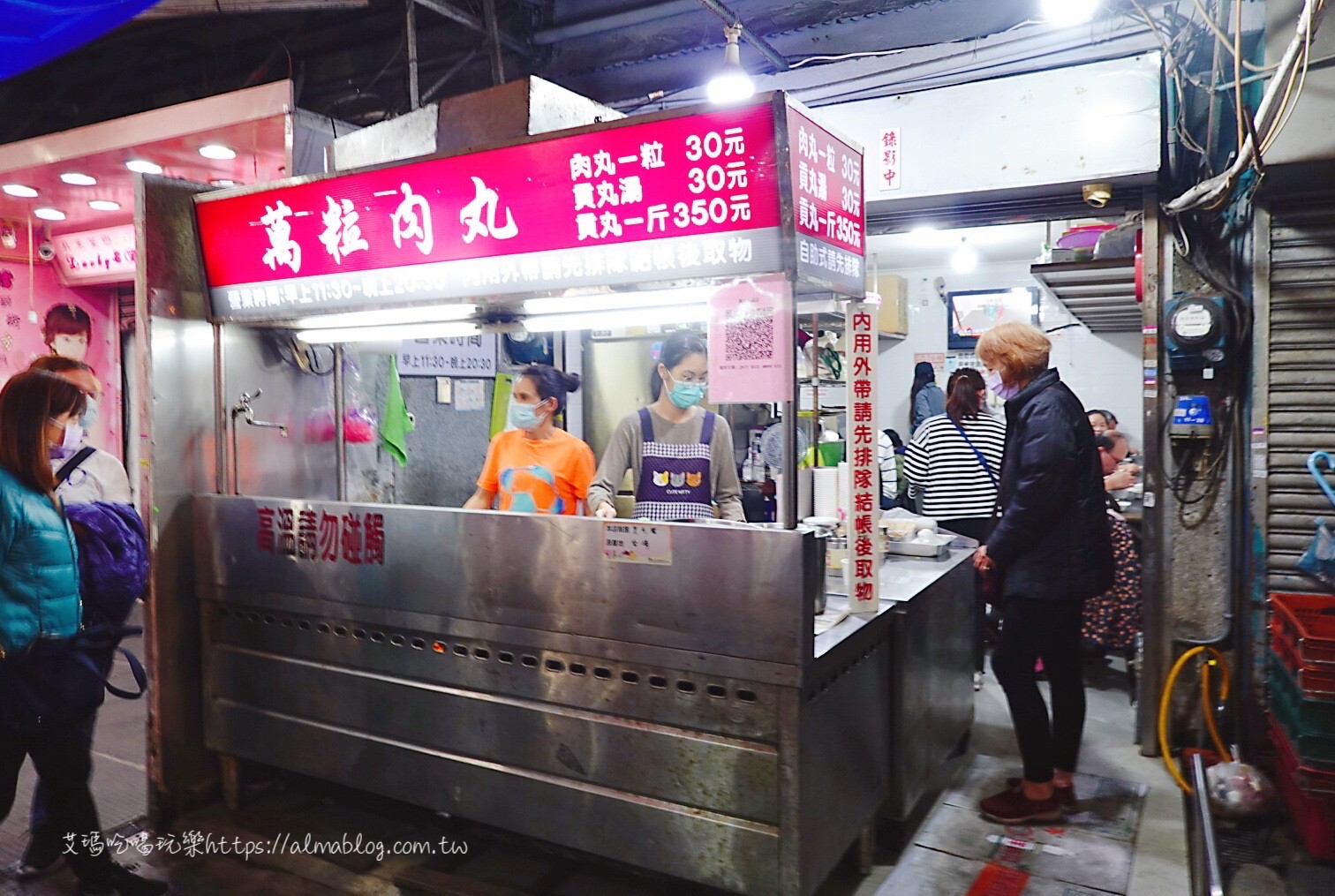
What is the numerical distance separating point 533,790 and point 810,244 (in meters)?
2.07

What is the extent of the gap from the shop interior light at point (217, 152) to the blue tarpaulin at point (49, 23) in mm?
1861

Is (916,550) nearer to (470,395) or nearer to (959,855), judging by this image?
(959,855)

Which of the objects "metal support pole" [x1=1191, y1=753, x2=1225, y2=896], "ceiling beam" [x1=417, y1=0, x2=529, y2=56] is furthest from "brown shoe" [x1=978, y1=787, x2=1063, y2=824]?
"ceiling beam" [x1=417, y1=0, x2=529, y2=56]

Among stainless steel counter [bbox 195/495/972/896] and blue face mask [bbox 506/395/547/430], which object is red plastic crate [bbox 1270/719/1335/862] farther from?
blue face mask [bbox 506/395/547/430]

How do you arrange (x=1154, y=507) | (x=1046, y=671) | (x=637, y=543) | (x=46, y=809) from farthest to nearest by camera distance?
(x=1154, y=507) < (x=1046, y=671) < (x=46, y=809) < (x=637, y=543)

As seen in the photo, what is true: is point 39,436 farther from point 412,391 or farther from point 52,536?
point 412,391

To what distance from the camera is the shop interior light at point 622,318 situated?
338 cm

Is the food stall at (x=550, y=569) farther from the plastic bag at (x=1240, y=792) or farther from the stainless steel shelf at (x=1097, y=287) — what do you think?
the stainless steel shelf at (x=1097, y=287)

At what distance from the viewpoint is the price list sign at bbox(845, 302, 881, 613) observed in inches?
133

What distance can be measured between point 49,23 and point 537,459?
2.48 metres

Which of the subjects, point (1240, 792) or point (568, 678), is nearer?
point (568, 678)

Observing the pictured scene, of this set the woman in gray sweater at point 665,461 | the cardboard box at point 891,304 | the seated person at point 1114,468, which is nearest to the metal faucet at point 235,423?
the woman in gray sweater at point 665,461

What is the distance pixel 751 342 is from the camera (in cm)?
282

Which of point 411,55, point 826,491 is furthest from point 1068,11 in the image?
point 411,55
